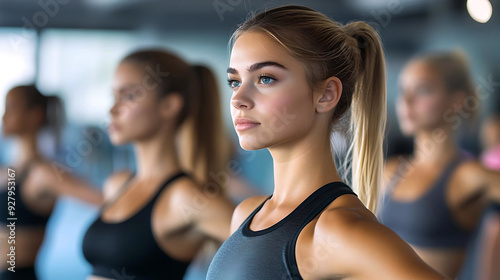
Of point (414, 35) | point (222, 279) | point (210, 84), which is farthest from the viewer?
point (414, 35)

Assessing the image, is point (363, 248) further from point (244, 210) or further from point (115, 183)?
point (115, 183)

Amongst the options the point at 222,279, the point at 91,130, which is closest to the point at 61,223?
the point at 91,130

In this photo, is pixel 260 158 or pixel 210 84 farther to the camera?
pixel 260 158

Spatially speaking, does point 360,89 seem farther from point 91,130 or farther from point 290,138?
point 91,130

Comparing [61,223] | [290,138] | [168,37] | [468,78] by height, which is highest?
[168,37]

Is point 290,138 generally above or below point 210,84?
below

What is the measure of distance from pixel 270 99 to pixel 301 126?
0.19 feet

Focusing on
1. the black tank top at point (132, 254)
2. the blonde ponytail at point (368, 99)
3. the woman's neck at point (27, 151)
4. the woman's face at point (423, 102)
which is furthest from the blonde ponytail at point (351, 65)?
the woman's neck at point (27, 151)

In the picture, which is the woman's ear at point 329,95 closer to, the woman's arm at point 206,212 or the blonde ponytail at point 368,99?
the blonde ponytail at point 368,99

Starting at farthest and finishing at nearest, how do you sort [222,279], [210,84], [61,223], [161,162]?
1. [61,223]
2. [210,84]
3. [161,162]
4. [222,279]

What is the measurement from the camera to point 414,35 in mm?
2830

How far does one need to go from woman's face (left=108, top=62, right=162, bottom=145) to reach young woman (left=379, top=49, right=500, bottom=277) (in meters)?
0.80

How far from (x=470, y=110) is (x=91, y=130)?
5.62 ft

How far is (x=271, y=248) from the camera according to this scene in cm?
73
